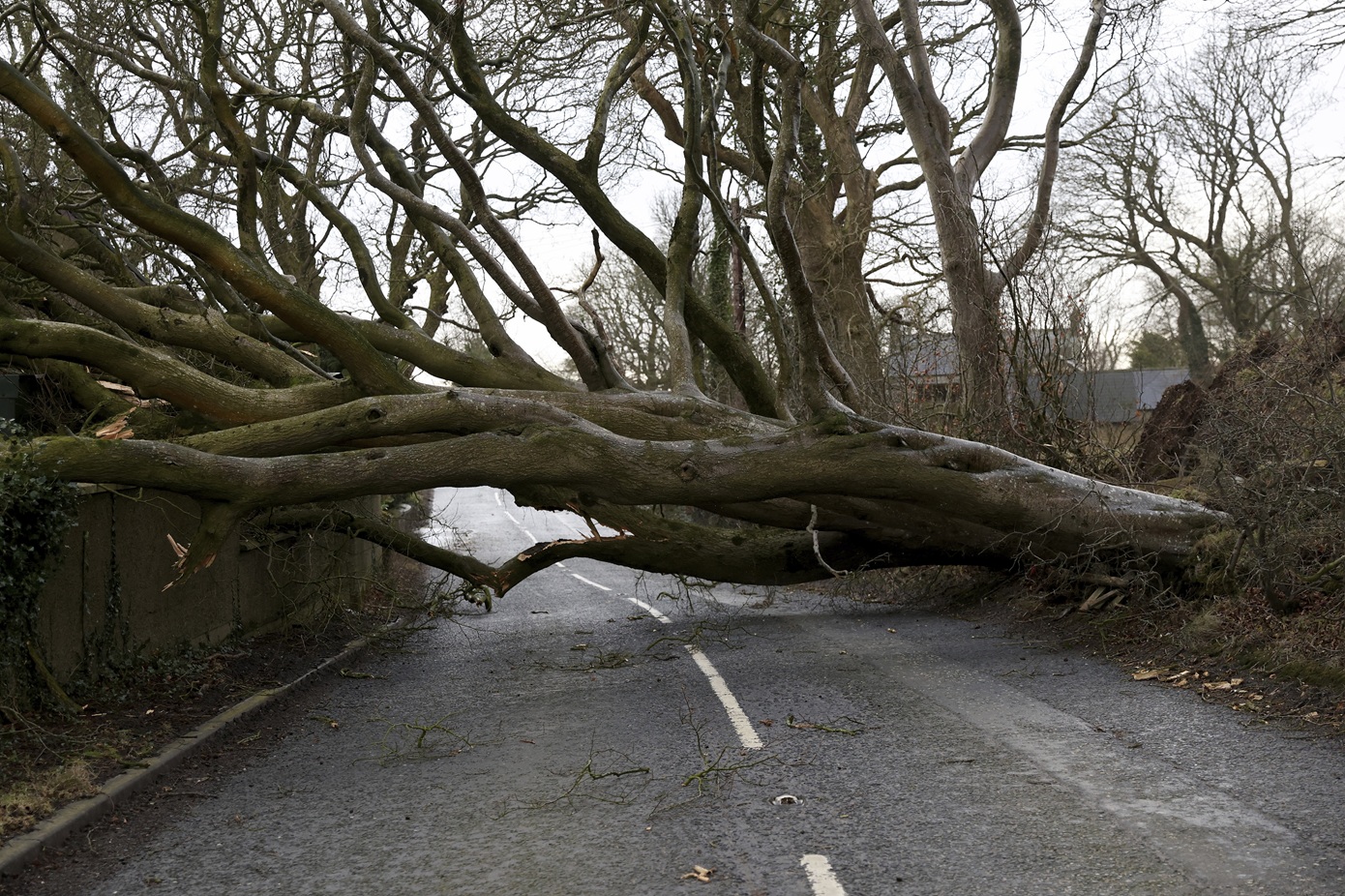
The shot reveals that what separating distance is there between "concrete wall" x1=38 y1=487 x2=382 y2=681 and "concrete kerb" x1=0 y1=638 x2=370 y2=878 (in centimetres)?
110

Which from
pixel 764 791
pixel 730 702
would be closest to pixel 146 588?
pixel 730 702

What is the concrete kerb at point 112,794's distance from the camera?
5211mm

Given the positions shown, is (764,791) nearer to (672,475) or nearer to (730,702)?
(730,702)

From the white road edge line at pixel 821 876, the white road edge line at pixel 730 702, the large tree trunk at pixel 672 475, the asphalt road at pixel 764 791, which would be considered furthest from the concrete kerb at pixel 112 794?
the white road edge line at pixel 730 702

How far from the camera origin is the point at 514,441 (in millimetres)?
9367

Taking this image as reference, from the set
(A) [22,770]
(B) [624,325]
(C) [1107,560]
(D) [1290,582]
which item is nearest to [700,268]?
(B) [624,325]

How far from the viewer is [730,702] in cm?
896

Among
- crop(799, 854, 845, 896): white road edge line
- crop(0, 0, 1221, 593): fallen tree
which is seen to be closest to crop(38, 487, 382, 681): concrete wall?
crop(0, 0, 1221, 593): fallen tree

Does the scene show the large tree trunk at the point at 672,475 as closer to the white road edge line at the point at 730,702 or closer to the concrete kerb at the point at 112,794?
the concrete kerb at the point at 112,794

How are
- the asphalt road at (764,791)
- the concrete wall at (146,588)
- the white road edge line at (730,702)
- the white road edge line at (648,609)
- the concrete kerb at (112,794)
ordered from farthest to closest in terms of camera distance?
the white road edge line at (648,609)
the concrete wall at (146,588)
the white road edge line at (730,702)
the concrete kerb at (112,794)
the asphalt road at (764,791)

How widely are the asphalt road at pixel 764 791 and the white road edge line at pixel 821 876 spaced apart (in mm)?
13

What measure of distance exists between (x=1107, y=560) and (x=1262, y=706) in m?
4.31

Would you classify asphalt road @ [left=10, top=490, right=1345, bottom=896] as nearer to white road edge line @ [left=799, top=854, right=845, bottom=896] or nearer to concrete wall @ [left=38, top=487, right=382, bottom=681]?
white road edge line @ [left=799, top=854, right=845, bottom=896]

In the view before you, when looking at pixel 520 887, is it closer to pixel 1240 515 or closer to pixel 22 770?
pixel 22 770
